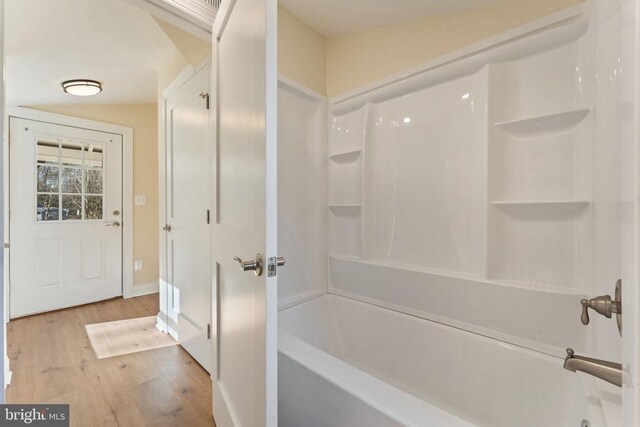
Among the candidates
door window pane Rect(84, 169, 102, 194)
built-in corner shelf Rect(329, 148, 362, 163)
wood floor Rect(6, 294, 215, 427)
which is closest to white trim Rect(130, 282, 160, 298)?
wood floor Rect(6, 294, 215, 427)

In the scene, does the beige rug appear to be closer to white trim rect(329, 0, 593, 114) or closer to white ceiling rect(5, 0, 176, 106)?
white ceiling rect(5, 0, 176, 106)

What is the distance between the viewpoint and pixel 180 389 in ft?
5.49

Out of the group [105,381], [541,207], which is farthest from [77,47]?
[541,207]

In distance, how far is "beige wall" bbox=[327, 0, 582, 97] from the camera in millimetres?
1312

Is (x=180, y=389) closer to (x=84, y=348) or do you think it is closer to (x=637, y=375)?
(x=84, y=348)

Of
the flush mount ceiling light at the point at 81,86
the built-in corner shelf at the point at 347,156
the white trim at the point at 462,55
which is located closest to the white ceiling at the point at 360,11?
the white trim at the point at 462,55

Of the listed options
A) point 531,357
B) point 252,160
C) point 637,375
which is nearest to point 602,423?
point 531,357

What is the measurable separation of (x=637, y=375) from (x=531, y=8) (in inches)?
62.8

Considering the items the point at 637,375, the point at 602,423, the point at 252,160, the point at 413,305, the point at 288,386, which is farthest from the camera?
the point at 413,305

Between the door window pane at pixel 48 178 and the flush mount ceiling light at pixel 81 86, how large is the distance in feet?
2.71

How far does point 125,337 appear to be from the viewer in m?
2.29

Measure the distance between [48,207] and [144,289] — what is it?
1.28 m

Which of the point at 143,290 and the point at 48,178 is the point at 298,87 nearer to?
the point at 48,178

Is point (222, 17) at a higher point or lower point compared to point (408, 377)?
higher
